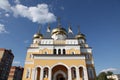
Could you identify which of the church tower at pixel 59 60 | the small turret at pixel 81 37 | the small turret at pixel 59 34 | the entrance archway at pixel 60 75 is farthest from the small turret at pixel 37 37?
the entrance archway at pixel 60 75

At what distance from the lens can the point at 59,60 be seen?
2031 centimetres

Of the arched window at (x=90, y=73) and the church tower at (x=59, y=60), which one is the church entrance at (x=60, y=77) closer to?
the church tower at (x=59, y=60)

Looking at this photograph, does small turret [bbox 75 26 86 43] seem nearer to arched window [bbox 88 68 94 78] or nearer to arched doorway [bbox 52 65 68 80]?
arched window [bbox 88 68 94 78]

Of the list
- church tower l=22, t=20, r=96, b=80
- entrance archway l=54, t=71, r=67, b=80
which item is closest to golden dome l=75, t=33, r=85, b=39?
church tower l=22, t=20, r=96, b=80

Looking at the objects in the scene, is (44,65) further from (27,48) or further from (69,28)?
(69,28)

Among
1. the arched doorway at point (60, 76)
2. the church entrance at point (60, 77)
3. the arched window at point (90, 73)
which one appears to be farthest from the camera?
the arched window at point (90, 73)

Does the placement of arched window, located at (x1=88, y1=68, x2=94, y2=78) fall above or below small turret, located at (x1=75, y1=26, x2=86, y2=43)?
below

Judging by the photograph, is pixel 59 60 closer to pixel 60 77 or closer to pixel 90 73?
pixel 60 77

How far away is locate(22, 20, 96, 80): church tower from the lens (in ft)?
63.8

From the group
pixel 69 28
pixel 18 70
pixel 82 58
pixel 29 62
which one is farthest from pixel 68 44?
pixel 18 70

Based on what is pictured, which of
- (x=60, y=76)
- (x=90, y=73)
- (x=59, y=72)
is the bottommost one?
(x=60, y=76)

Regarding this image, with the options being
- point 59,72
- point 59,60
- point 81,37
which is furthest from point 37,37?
point 59,72

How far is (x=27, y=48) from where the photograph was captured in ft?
86.8

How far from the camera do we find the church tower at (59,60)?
1944 cm
